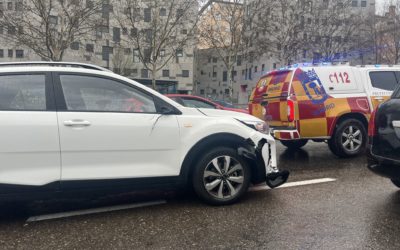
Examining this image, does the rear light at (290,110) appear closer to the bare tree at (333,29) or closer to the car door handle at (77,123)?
the car door handle at (77,123)

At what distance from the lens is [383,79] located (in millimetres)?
7629

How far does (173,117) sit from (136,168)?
2.32 ft

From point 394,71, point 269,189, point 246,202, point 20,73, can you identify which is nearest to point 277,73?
point 394,71

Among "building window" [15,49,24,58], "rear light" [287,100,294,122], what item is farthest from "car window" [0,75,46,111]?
"building window" [15,49,24,58]

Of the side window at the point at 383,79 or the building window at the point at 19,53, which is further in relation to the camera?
the building window at the point at 19,53

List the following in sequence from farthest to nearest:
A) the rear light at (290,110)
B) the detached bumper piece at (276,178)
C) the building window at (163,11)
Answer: the building window at (163,11) < the rear light at (290,110) < the detached bumper piece at (276,178)

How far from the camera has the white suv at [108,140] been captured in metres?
3.65

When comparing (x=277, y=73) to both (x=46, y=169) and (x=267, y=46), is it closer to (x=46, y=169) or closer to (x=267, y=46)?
(x=46, y=169)

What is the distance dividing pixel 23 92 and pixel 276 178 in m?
3.08

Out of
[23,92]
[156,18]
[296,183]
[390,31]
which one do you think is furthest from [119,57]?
[23,92]

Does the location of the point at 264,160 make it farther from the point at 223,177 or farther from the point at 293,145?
the point at 293,145

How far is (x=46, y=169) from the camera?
370 cm

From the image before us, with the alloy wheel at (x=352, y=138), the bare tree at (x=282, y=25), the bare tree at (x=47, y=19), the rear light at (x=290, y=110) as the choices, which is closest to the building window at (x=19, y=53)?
the bare tree at (x=47, y=19)

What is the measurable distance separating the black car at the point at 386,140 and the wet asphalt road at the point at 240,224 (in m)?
0.50
